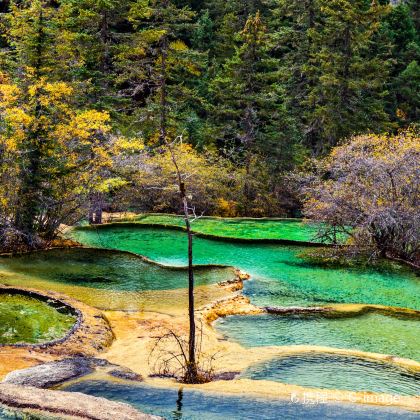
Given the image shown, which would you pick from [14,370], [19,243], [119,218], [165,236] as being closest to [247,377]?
[14,370]

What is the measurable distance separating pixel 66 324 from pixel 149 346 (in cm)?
219

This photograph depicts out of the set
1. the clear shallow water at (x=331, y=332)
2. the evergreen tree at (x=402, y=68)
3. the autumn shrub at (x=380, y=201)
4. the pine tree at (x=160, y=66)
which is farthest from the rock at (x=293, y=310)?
the evergreen tree at (x=402, y=68)

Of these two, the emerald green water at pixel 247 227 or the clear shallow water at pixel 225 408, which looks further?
the emerald green water at pixel 247 227

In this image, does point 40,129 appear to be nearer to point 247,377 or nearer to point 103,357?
point 103,357

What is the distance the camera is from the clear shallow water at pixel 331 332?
11.2m

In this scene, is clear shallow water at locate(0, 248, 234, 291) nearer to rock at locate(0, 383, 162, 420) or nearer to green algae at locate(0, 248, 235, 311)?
green algae at locate(0, 248, 235, 311)

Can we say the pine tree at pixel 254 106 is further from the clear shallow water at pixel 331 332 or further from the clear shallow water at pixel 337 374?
the clear shallow water at pixel 337 374

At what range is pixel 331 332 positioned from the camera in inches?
474

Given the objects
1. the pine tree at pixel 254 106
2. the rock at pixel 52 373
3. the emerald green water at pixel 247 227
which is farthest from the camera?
the pine tree at pixel 254 106

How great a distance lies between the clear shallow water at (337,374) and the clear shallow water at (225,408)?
125 centimetres

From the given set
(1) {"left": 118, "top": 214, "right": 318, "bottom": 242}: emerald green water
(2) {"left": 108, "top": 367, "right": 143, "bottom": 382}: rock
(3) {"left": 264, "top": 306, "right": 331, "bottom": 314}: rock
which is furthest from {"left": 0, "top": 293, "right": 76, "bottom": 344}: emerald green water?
(1) {"left": 118, "top": 214, "right": 318, "bottom": 242}: emerald green water

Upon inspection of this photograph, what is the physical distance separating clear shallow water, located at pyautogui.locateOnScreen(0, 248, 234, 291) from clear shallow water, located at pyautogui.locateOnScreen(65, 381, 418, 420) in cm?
683

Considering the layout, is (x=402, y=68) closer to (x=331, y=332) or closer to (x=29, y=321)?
(x=331, y=332)

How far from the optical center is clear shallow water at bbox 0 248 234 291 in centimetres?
1534
